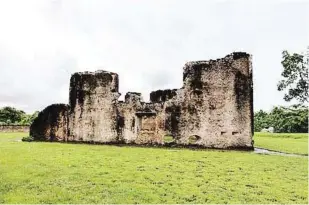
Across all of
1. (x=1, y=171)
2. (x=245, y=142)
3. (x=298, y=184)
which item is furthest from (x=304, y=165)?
(x=1, y=171)

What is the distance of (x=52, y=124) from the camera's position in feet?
71.1

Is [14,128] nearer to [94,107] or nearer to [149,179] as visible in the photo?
[94,107]

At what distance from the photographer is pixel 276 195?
8.43m

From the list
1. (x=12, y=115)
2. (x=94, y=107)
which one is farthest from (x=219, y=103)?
(x=12, y=115)

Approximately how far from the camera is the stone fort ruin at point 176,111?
1797 cm

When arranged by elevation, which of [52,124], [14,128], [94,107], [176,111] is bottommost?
[14,128]

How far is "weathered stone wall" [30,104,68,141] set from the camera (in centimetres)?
2145

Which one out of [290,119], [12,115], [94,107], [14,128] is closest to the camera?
[94,107]

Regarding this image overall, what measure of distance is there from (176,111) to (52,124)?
7182 millimetres

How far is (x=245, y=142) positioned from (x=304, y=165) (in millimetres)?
4857

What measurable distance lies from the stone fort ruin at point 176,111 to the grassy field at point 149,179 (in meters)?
4.00

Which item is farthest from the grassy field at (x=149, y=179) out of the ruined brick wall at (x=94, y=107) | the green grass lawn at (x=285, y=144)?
the ruined brick wall at (x=94, y=107)

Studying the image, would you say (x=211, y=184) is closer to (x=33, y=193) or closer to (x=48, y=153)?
(x=33, y=193)

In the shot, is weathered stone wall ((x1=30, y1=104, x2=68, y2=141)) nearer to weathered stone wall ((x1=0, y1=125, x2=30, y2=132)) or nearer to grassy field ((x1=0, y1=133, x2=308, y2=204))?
grassy field ((x1=0, y1=133, x2=308, y2=204))
